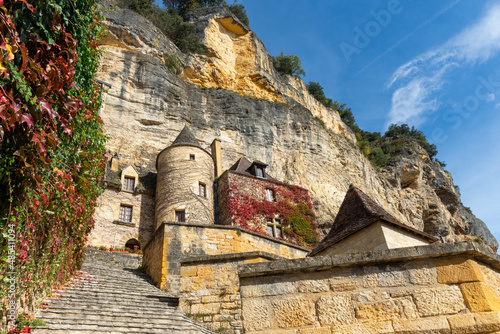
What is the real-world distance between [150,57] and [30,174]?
23043mm

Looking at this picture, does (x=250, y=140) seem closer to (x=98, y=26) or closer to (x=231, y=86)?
(x=231, y=86)

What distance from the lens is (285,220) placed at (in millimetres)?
22312

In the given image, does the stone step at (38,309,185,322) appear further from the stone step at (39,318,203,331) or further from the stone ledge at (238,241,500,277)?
the stone ledge at (238,241,500,277)

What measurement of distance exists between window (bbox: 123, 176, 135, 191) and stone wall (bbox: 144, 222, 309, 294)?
8.88m

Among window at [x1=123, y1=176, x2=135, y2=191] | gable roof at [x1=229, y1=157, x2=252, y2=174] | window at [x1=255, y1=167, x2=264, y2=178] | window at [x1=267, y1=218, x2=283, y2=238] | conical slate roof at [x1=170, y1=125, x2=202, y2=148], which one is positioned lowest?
window at [x1=267, y1=218, x2=283, y2=238]

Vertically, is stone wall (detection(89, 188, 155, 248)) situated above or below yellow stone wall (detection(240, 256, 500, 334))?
above

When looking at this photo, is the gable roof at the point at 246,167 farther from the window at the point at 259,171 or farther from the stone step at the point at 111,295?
the stone step at the point at 111,295

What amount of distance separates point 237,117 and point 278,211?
8942 millimetres

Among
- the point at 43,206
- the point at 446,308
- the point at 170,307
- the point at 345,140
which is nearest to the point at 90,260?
the point at 170,307

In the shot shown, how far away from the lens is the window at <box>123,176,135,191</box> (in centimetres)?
2042

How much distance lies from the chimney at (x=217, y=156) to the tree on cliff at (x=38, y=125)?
1722cm

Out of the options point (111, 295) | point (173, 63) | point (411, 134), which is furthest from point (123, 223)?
point (411, 134)

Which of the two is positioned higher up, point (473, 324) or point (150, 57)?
point (150, 57)

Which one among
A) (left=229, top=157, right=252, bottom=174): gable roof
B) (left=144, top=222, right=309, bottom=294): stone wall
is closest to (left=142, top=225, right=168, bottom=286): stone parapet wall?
(left=144, top=222, right=309, bottom=294): stone wall
